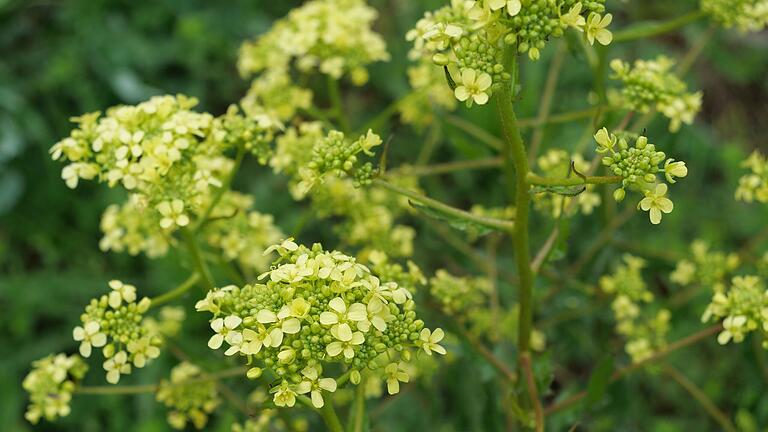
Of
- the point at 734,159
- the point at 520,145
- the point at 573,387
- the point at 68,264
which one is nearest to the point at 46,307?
the point at 68,264

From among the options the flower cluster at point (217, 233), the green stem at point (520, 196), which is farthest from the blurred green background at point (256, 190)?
the green stem at point (520, 196)

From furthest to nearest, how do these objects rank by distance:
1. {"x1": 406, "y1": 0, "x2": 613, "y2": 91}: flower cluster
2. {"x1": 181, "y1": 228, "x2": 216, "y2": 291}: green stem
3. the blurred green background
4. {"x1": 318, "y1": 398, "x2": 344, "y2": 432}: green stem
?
the blurred green background
{"x1": 181, "y1": 228, "x2": 216, "y2": 291}: green stem
{"x1": 318, "y1": 398, "x2": 344, "y2": 432}: green stem
{"x1": 406, "y1": 0, "x2": 613, "y2": 91}: flower cluster

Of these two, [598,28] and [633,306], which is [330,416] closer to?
[598,28]

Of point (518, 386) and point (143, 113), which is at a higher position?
point (143, 113)

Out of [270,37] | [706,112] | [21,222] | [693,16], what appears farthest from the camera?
[706,112]

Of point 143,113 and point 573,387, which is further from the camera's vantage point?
point 573,387

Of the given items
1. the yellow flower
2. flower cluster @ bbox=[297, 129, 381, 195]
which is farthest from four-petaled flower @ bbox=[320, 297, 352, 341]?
the yellow flower

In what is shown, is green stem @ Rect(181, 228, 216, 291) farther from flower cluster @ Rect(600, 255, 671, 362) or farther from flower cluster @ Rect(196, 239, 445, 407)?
flower cluster @ Rect(600, 255, 671, 362)

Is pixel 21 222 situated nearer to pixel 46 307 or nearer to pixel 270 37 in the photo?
pixel 46 307

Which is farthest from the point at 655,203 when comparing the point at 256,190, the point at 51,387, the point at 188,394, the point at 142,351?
the point at 256,190
